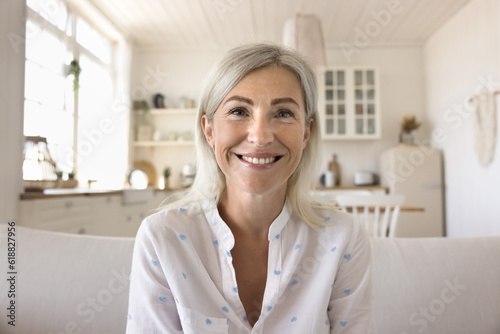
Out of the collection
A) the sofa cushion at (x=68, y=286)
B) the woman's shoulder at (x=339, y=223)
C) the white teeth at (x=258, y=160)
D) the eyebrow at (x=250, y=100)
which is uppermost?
the eyebrow at (x=250, y=100)

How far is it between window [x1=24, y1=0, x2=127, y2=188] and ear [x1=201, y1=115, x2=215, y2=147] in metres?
2.02

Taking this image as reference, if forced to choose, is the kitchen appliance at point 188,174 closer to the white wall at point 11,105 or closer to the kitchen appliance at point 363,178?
the kitchen appliance at point 363,178

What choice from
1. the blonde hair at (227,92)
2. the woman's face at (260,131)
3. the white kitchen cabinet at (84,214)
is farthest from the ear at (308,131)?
the white kitchen cabinet at (84,214)

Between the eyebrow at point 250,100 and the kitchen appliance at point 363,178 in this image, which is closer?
the eyebrow at point 250,100

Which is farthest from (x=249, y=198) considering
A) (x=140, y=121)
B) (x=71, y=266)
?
(x=140, y=121)

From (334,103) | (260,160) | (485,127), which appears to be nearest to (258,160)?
(260,160)

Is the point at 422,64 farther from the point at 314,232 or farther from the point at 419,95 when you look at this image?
the point at 314,232

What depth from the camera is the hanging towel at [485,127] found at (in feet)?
11.1

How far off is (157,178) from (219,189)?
4.53 m

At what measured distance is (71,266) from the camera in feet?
3.82

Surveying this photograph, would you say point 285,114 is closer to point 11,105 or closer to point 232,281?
point 232,281

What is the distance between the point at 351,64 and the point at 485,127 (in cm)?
224

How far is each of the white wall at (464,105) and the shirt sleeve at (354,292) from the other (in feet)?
10.1

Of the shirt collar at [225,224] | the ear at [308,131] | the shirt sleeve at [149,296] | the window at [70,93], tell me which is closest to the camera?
the shirt sleeve at [149,296]
